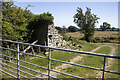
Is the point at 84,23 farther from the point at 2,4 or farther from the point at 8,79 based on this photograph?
the point at 8,79

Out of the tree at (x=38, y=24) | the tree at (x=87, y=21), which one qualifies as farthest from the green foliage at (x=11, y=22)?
the tree at (x=87, y=21)

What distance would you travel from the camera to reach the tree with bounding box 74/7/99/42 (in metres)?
22.6

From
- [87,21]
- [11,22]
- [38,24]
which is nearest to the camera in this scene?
[11,22]

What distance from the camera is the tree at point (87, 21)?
22.6 m

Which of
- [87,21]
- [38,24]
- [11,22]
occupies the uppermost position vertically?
[87,21]

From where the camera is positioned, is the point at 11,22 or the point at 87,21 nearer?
the point at 11,22

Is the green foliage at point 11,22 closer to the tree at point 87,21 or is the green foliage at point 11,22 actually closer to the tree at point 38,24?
the tree at point 38,24

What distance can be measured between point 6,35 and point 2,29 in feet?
1.25

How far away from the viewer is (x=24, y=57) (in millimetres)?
7062

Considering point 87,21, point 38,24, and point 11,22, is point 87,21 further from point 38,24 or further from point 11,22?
point 11,22

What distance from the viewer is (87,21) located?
2262cm

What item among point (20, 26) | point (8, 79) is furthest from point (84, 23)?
point (8, 79)

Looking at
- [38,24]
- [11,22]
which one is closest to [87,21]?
[38,24]

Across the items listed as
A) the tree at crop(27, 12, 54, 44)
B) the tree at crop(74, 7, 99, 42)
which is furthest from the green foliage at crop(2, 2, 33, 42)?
the tree at crop(74, 7, 99, 42)
